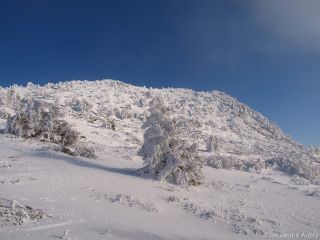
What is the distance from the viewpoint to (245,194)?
20.0 metres

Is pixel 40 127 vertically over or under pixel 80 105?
under

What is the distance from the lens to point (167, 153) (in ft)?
70.4

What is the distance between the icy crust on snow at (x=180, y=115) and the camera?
53469mm

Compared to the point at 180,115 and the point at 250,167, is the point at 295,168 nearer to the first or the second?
the point at 250,167

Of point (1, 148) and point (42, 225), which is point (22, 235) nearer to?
point (42, 225)

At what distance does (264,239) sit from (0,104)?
59175 mm

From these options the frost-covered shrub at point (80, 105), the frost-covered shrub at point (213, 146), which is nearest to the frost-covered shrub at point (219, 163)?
the frost-covered shrub at point (213, 146)

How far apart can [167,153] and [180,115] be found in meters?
66.3

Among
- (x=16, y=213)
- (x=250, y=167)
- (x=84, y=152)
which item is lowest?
(x=16, y=213)

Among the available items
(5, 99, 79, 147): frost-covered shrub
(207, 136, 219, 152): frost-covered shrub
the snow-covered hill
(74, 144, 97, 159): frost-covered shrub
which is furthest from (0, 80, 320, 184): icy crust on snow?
the snow-covered hill

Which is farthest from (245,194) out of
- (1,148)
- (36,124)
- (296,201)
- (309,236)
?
(36,124)

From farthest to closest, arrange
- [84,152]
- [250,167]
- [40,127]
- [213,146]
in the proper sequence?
[213,146] → [250,167] → [40,127] → [84,152]

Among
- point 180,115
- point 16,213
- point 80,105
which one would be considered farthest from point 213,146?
point 16,213

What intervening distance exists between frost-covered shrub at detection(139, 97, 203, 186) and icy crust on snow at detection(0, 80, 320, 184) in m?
18.7
